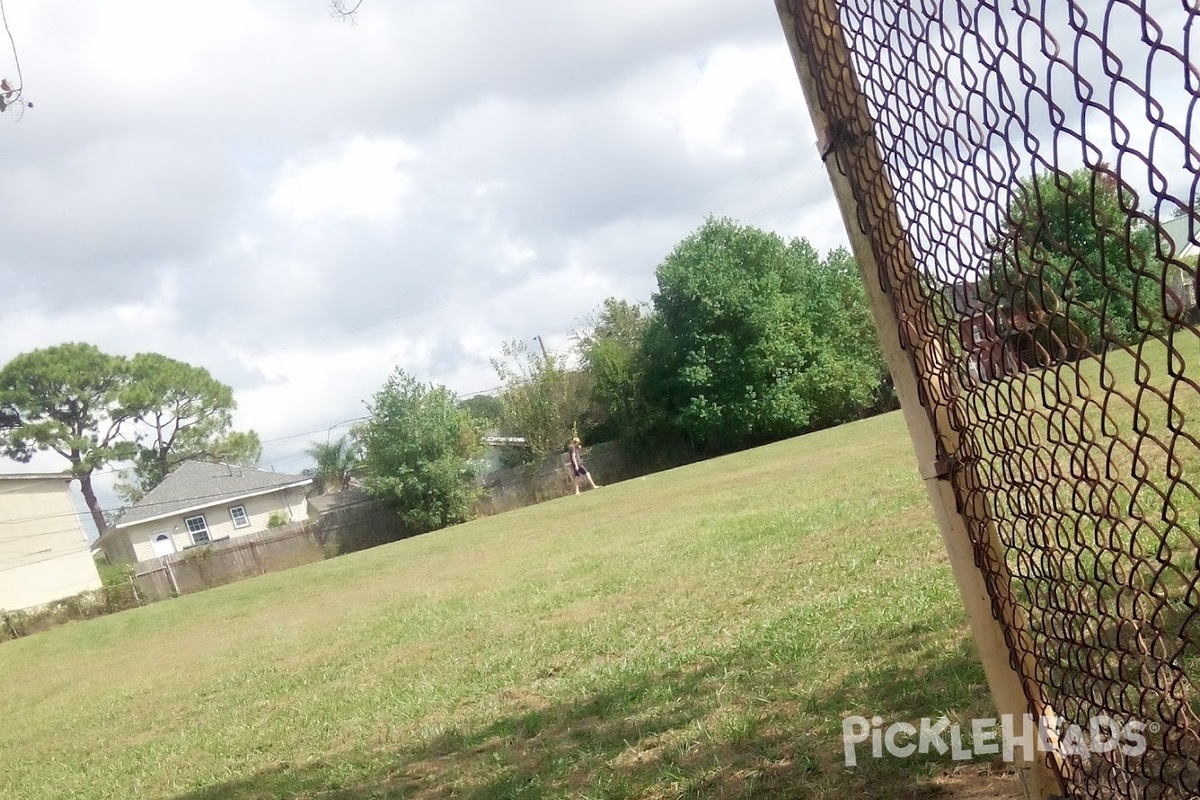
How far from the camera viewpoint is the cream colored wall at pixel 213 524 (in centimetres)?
4078

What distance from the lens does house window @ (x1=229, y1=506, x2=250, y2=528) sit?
4234cm

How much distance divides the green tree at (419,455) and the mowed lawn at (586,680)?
60.7 feet

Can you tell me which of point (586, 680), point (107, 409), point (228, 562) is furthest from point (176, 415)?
point (586, 680)

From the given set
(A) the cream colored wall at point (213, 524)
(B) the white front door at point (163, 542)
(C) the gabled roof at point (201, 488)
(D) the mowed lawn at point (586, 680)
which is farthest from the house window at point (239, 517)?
(D) the mowed lawn at point (586, 680)

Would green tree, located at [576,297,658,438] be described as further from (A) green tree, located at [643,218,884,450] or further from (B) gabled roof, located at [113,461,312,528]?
(B) gabled roof, located at [113,461,312,528]

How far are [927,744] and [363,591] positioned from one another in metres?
12.1

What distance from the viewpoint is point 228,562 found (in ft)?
97.3

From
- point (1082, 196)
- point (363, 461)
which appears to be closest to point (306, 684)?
point (1082, 196)

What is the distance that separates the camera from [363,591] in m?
14.2

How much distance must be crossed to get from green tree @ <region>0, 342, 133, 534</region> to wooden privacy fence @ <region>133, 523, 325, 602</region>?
67.7 ft

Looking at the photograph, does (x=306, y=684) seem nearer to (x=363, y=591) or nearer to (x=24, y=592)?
(x=363, y=591)

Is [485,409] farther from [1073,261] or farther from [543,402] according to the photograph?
[1073,261]

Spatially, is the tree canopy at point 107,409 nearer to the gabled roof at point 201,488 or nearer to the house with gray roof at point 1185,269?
the gabled roof at point 201,488

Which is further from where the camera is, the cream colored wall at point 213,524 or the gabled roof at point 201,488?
the gabled roof at point 201,488
